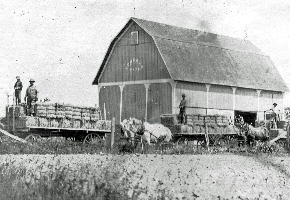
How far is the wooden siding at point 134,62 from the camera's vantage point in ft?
111

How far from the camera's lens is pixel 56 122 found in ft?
75.6

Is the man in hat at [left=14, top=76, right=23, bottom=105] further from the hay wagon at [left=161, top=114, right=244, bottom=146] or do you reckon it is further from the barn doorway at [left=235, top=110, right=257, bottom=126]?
the barn doorway at [left=235, top=110, right=257, bottom=126]

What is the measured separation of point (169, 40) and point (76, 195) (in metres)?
23.8

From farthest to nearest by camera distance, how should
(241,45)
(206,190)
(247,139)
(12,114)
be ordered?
(241,45), (247,139), (12,114), (206,190)

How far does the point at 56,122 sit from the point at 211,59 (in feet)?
53.5

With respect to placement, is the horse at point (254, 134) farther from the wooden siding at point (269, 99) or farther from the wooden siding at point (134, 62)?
the wooden siding at point (269, 99)

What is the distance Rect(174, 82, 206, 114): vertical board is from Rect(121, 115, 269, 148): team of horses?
20.0 ft

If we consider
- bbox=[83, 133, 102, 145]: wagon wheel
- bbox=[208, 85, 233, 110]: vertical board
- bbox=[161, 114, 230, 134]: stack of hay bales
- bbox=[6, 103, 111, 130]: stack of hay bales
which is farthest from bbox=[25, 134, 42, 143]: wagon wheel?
bbox=[208, 85, 233, 110]: vertical board

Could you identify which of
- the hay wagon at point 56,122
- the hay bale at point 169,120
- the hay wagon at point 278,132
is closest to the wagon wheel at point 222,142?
the hay wagon at point 278,132

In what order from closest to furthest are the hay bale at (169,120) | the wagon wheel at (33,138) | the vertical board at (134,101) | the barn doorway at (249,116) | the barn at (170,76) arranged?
the wagon wheel at (33,138) < the hay bale at (169,120) < the barn at (170,76) < the vertical board at (134,101) < the barn doorway at (249,116)

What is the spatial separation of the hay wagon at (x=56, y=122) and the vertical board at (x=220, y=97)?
11.6 meters

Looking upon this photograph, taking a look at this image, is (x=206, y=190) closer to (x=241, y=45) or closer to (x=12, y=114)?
(x=12, y=114)

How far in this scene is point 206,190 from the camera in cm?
1504

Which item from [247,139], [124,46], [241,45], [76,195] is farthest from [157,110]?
[76,195]
